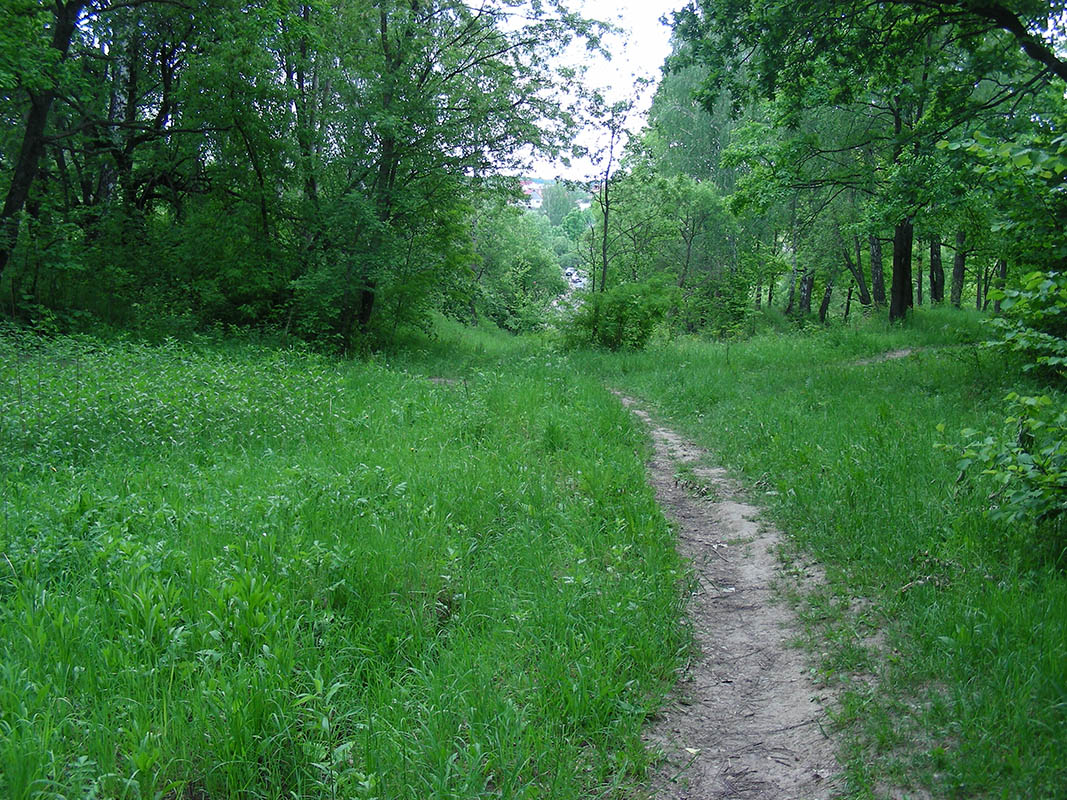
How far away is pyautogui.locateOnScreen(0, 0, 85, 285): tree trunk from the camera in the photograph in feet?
46.9

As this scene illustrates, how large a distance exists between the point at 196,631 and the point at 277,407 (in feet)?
18.4

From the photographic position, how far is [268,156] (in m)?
17.4

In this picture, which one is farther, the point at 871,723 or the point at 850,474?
the point at 850,474

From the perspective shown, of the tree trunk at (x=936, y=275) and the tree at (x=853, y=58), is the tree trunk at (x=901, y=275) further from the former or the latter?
the tree trunk at (x=936, y=275)

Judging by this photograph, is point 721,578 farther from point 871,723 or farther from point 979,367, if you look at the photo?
point 979,367

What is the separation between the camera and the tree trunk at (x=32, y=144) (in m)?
14.3

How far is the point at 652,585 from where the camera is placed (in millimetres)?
4559

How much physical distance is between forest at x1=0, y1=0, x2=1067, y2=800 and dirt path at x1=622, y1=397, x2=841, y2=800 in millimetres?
147

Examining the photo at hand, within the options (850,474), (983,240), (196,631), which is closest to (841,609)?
(850,474)

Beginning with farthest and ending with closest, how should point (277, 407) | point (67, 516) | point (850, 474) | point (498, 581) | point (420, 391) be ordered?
point (420, 391)
point (277, 407)
point (850, 474)
point (67, 516)
point (498, 581)

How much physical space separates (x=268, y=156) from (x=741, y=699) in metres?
17.8

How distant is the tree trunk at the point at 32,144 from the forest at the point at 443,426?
0.11 metres

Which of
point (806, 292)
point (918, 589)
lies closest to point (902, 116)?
point (806, 292)

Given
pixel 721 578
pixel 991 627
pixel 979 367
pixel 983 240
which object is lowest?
pixel 721 578
